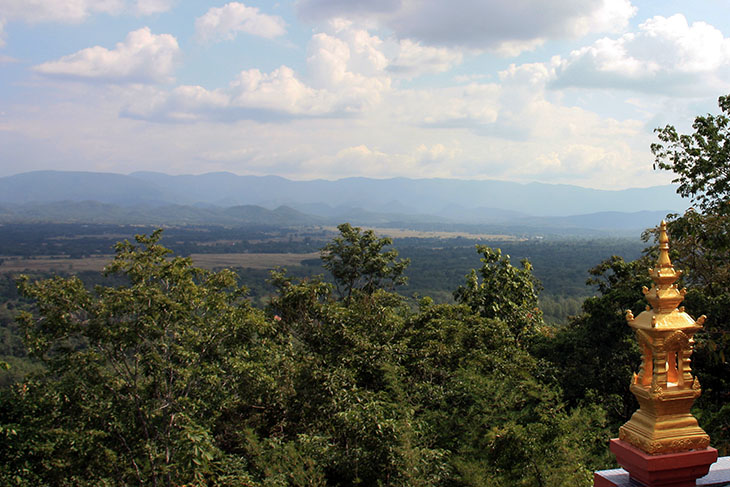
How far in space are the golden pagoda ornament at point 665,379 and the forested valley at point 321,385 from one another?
5.08m

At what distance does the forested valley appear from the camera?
32.4ft

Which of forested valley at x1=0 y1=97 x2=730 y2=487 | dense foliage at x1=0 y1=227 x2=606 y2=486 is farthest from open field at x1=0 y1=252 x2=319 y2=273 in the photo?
dense foliage at x1=0 y1=227 x2=606 y2=486

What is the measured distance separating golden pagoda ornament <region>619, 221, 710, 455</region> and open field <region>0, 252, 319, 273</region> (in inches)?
4768

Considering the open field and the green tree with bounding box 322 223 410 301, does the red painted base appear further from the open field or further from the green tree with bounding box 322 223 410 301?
the open field

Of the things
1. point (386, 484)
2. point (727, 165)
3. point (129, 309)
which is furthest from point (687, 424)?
point (727, 165)

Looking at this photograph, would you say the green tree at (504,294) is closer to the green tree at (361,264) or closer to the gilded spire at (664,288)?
the green tree at (361,264)

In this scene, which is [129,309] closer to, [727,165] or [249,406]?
[249,406]

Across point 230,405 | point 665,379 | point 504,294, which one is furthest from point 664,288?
point 504,294

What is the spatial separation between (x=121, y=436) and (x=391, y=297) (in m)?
9.68

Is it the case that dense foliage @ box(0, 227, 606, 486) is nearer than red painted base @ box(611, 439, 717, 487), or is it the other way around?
red painted base @ box(611, 439, 717, 487)

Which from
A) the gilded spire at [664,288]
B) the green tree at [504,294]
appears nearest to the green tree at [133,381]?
the gilded spire at [664,288]

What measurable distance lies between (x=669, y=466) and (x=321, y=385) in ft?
30.0

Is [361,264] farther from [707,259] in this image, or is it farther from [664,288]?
[664,288]

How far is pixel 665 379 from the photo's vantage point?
391 centimetres
